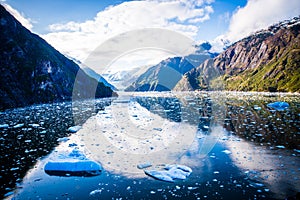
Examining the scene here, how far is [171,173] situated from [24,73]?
10152 centimetres

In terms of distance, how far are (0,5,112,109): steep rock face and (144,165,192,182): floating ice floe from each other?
73289 mm

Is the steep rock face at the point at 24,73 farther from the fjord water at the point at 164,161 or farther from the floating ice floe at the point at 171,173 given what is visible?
the floating ice floe at the point at 171,173

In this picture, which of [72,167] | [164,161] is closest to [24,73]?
[72,167]

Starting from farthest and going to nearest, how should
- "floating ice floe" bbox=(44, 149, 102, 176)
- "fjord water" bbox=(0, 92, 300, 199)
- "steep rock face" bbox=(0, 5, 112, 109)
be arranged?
"steep rock face" bbox=(0, 5, 112, 109) < "floating ice floe" bbox=(44, 149, 102, 176) < "fjord water" bbox=(0, 92, 300, 199)

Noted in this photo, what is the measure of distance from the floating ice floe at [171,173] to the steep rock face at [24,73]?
240 feet

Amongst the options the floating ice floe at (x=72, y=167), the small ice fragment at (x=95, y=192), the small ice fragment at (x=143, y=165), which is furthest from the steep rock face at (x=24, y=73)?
the small ice fragment at (x=95, y=192)

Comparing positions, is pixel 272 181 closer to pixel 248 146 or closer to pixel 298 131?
pixel 248 146

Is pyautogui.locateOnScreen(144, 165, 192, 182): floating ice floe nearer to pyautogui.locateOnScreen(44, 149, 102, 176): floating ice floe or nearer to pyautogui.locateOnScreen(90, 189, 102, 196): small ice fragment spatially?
pyautogui.locateOnScreen(90, 189, 102, 196): small ice fragment

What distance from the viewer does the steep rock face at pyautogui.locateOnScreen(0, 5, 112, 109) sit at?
80.6 metres

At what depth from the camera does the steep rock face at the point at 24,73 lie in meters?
80.6

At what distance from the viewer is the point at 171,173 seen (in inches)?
497

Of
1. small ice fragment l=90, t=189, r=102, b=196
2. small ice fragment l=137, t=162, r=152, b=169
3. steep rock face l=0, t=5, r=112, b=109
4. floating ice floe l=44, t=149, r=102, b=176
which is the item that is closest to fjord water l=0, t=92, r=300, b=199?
small ice fragment l=90, t=189, r=102, b=196

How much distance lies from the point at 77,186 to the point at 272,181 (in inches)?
441

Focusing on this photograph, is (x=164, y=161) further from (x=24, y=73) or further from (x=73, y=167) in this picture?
(x=24, y=73)
